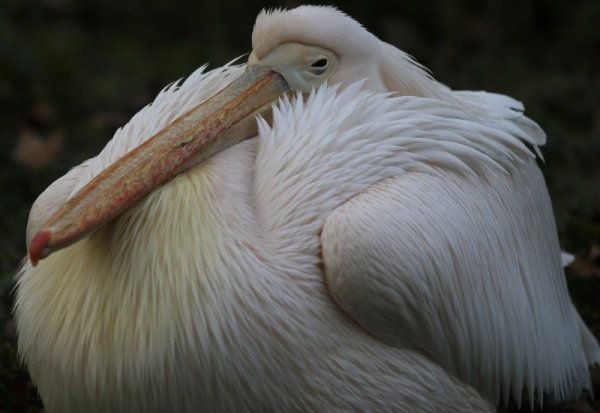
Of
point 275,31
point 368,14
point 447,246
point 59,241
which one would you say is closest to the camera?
point 59,241

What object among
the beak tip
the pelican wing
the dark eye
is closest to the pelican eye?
the dark eye

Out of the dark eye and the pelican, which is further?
the dark eye

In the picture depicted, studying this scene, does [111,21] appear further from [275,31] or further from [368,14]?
[275,31]

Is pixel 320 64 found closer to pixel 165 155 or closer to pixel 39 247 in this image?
pixel 165 155

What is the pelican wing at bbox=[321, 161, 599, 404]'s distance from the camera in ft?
8.68

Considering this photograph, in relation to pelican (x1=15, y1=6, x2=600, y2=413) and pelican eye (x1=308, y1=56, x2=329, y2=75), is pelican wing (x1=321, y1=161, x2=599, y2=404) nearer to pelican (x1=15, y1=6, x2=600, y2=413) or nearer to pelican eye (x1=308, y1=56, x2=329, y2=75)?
pelican (x1=15, y1=6, x2=600, y2=413)

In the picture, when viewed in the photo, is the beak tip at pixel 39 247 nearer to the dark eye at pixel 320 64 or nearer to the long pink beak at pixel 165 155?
the long pink beak at pixel 165 155

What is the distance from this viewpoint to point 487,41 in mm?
7164

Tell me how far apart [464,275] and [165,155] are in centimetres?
88

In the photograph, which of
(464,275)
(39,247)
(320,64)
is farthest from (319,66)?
(39,247)

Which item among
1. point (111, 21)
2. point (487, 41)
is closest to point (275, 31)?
point (487, 41)

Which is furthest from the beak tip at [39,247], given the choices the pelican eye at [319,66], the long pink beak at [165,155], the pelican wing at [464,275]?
the pelican eye at [319,66]

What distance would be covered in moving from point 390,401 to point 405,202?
20.7 inches

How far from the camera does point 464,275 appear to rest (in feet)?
9.29
